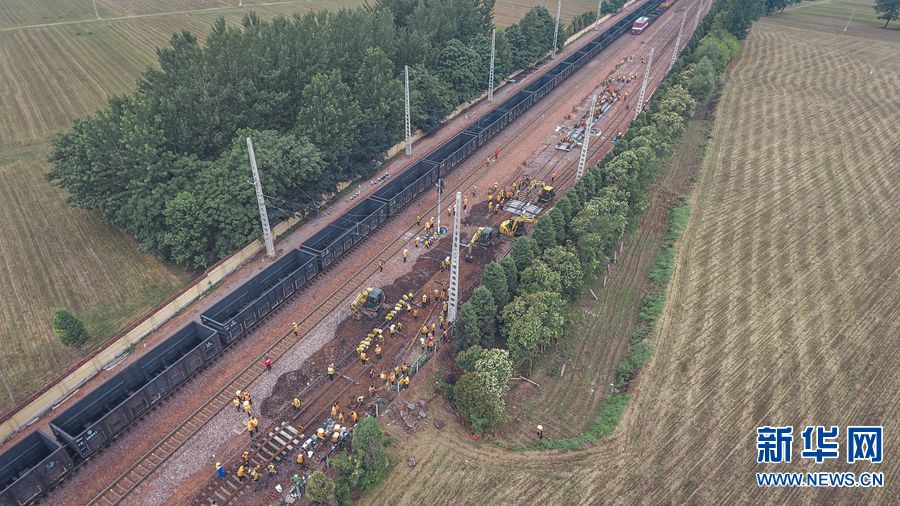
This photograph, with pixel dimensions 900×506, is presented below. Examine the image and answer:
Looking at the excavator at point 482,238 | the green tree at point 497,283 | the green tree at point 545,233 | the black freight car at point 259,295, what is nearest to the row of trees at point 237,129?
the black freight car at point 259,295

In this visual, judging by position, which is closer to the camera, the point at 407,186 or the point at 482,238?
the point at 482,238

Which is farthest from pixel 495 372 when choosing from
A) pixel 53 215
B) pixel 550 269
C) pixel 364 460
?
pixel 53 215

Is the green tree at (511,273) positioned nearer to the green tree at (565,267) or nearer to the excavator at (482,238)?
the green tree at (565,267)

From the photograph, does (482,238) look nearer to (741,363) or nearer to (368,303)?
(368,303)

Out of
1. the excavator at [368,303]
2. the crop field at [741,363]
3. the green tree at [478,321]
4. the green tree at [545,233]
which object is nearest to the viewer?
the crop field at [741,363]

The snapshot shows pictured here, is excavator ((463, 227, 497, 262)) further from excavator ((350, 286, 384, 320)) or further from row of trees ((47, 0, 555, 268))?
row of trees ((47, 0, 555, 268))

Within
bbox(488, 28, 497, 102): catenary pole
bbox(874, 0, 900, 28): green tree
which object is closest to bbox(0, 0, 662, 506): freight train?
bbox(488, 28, 497, 102): catenary pole
